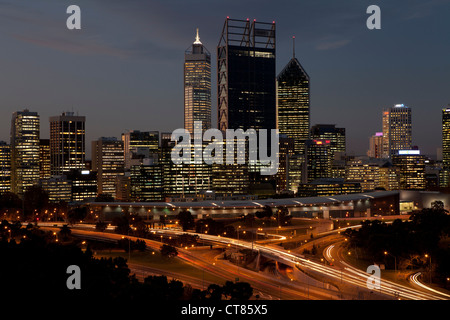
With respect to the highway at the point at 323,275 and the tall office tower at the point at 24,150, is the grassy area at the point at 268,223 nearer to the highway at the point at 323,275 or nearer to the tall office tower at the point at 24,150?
the highway at the point at 323,275

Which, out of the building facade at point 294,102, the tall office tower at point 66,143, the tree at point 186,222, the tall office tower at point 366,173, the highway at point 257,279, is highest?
the building facade at point 294,102

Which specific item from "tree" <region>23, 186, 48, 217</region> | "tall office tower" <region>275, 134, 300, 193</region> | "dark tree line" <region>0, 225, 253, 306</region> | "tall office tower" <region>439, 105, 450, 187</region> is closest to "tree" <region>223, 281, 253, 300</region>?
"dark tree line" <region>0, 225, 253, 306</region>

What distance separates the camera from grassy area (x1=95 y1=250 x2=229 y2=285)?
39162mm

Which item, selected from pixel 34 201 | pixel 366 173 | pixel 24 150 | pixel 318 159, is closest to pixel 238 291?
pixel 34 201

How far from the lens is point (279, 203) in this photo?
265ft

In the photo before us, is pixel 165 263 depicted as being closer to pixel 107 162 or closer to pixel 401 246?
pixel 401 246

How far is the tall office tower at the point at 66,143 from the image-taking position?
172m

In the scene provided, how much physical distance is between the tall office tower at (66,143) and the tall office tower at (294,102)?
6781 centimetres

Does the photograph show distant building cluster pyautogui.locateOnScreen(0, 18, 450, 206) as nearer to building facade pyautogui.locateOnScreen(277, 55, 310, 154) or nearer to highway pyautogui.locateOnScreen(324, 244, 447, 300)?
building facade pyautogui.locateOnScreen(277, 55, 310, 154)

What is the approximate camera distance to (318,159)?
169 m

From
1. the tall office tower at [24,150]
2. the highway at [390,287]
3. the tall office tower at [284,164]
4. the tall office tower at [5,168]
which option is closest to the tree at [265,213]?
the highway at [390,287]

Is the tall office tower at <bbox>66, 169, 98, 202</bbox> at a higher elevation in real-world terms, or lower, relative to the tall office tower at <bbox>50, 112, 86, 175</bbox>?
lower

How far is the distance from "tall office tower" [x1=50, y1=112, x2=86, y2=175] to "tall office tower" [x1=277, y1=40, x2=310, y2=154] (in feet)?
222
